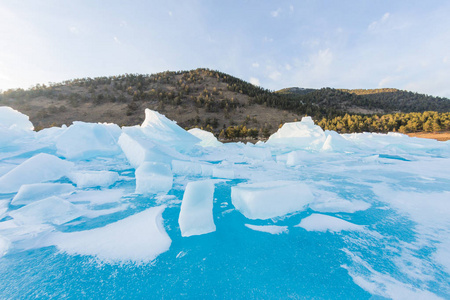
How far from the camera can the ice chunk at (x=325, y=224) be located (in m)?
2.22

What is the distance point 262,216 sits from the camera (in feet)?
7.98

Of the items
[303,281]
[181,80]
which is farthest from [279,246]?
[181,80]

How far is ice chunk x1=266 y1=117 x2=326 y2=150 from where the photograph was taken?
1123 centimetres

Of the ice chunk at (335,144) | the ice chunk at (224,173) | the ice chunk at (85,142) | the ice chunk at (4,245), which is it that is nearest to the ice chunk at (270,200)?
the ice chunk at (224,173)

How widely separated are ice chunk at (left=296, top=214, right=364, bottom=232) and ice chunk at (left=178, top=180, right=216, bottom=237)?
1203mm

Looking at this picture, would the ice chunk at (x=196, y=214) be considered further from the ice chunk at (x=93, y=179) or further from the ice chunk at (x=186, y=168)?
the ice chunk at (x=93, y=179)

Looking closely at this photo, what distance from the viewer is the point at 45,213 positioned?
7.56ft

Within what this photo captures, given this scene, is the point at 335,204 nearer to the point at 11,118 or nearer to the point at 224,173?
the point at 224,173

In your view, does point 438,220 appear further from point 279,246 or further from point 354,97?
point 354,97

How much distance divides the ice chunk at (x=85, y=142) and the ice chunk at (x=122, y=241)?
515 centimetres

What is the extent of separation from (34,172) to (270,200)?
4.72 meters

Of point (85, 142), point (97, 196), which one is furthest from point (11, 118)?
point (97, 196)

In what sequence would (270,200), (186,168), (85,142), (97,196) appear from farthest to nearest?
(85,142)
(186,168)
(97,196)
(270,200)

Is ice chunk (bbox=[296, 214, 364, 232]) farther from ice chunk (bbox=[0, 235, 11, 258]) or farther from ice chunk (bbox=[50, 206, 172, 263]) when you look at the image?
ice chunk (bbox=[0, 235, 11, 258])
